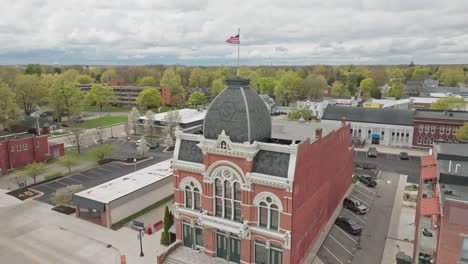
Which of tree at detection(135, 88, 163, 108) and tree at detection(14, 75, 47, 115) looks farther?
tree at detection(135, 88, 163, 108)

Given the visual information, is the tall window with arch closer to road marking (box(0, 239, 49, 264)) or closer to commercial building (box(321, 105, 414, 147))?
road marking (box(0, 239, 49, 264))

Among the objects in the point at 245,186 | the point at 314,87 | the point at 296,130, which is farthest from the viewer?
the point at 314,87

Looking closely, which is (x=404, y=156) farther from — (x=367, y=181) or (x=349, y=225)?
(x=349, y=225)

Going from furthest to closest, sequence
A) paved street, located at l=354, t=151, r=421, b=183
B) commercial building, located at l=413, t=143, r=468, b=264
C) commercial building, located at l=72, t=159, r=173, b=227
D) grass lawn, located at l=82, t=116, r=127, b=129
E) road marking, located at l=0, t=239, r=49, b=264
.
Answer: grass lawn, located at l=82, t=116, r=127, b=129, paved street, located at l=354, t=151, r=421, b=183, commercial building, located at l=72, t=159, r=173, b=227, road marking, located at l=0, t=239, r=49, b=264, commercial building, located at l=413, t=143, r=468, b=264

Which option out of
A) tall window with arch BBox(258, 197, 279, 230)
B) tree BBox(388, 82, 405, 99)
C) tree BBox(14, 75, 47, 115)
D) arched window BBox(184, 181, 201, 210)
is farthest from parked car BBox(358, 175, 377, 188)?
tree BBox(388, 82, 405, 99)

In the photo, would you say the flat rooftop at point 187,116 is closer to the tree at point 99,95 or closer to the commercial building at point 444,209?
the tree at point 99,95

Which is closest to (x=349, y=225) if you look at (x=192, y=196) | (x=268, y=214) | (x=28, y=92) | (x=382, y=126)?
(x=268, y=214)

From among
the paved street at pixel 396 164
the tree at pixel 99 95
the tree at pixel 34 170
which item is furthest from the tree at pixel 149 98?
the paved street at pixel 396 164

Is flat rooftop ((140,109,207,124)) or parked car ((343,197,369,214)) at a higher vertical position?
flat rooftop ((140,109,207,124))
